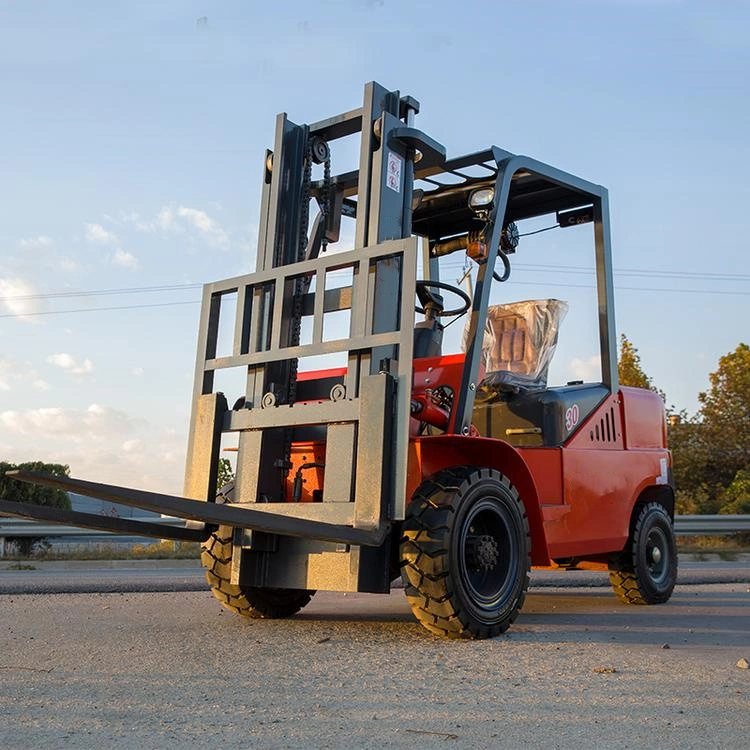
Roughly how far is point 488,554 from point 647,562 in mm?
3058

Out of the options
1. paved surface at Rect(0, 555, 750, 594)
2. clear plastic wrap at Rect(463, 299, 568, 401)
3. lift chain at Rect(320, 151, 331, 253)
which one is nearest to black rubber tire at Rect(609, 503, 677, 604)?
clear plastic wrap at Rect(463, 299, 568, 401)

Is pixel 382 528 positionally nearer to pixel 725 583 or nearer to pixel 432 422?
pixel 432 422

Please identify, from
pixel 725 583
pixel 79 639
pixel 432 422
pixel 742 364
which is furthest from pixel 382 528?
pixel 742 364

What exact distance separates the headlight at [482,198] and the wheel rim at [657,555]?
3390 mm

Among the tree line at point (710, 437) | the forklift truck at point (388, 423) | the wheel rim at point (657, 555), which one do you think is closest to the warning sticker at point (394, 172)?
the forklift truck at point (388, 423)

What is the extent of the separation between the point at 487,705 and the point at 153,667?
5.67 feet

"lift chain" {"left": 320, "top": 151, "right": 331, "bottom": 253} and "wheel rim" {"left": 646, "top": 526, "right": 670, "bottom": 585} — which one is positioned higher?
"lift chain" {"left": 320, "top": 151, "right": 331, "bottom": 253}

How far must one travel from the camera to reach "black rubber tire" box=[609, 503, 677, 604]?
26.1 ft

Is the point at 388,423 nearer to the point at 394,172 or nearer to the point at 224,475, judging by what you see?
the point at 394,172

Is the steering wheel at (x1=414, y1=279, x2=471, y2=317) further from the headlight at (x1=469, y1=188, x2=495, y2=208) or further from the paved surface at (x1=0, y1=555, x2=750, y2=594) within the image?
the paved surface at (x1=0, y1=555, x2=750, y2=594)

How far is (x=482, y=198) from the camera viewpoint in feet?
21.6

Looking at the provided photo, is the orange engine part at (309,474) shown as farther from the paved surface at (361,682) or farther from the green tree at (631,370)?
the green tree at (631,370)

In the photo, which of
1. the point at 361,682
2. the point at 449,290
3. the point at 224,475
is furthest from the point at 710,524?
the point at 361,682

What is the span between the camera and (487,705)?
150 inches
